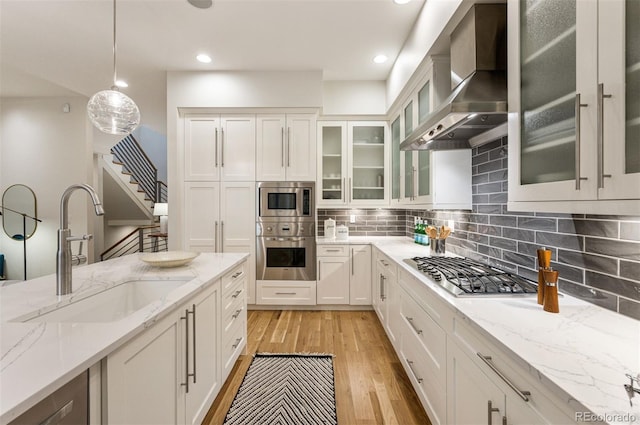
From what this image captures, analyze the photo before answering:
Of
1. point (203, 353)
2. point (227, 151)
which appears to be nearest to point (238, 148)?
point (227, 151)

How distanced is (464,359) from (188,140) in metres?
3.67

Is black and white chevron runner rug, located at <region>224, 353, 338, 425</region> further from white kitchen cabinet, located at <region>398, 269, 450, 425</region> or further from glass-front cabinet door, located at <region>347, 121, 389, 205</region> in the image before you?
glass-front cabinet door, located at <region>347, 121, 389, 205</region>

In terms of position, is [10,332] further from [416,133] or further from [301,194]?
[301,194]

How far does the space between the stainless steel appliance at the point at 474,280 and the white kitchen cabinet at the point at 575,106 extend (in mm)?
406

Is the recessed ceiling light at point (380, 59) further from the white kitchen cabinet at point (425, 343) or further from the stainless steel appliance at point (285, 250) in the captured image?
the white kitchen cabinet at point (425, 343)

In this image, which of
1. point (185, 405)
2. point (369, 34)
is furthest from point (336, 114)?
point (185, 405)

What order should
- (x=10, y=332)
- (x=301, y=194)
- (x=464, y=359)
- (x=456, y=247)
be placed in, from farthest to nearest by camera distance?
(x=301, y=194) → (x=456, y=247) → (x=464, y=359) → (x=10, y=332)

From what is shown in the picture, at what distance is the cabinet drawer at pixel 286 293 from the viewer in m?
3.60

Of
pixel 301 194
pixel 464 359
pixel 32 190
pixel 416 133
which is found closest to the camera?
pixel 464 359

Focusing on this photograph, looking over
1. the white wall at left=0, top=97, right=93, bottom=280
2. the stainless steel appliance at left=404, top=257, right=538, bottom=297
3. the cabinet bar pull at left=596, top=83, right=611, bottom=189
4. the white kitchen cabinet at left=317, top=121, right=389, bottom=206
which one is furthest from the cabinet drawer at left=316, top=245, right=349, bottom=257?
the white wall at left=0, top=97, right=93, bottom=280

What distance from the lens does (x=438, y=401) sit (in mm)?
1498

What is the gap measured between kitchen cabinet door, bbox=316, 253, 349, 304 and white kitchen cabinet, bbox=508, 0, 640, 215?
2.47 m

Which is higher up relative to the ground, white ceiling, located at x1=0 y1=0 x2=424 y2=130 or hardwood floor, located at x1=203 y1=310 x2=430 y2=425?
white ceiling, located at x1=0 y1=0 x2=424 y2=130

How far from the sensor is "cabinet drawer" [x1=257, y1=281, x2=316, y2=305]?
3.60m
